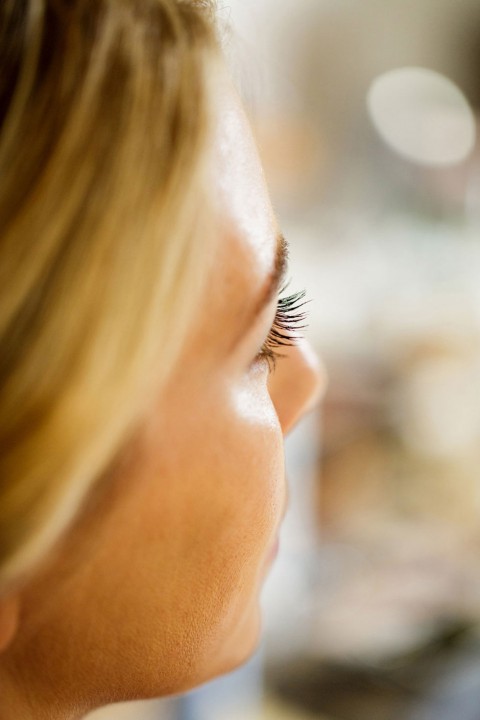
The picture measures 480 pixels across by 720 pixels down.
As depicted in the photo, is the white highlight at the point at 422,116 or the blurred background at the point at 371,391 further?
the white highlight at the point at 422,116

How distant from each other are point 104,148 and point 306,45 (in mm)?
1430

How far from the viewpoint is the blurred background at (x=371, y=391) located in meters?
1.35

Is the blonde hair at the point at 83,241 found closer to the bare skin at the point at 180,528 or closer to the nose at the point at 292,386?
the bare skin at the point at 180,528

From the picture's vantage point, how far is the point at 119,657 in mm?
463

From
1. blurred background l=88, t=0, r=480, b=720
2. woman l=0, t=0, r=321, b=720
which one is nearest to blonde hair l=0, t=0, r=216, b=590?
woman l=0, t=0, r=321, b=720

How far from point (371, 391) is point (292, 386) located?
908 mm

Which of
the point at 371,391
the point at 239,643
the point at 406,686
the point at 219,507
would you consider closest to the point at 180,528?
the point at 219,507

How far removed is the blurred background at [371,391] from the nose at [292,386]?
0.78 metres

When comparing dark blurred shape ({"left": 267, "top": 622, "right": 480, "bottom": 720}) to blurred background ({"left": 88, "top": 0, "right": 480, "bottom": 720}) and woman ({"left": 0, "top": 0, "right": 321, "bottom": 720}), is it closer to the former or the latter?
blurred background ({"left": 88, "top": 0, "right": 480, "bottom": 720})

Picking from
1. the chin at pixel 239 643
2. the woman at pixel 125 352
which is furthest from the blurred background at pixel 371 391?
the woman at pixel 125 352

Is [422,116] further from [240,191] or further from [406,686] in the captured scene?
[240,191]

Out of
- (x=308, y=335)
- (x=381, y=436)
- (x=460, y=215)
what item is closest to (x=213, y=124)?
(x=308, y=335)

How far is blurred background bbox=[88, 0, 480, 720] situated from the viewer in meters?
1.35

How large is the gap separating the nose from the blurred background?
0.78m
